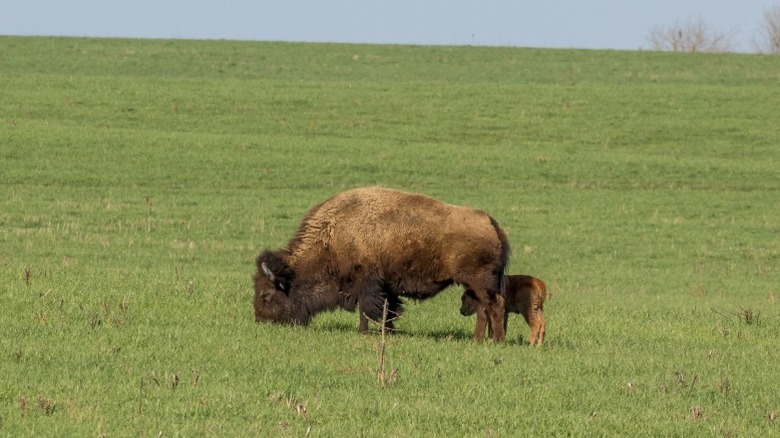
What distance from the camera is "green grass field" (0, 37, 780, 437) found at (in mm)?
8398

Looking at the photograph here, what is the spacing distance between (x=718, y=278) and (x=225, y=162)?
1553 centimetres

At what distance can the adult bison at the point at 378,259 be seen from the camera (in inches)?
476

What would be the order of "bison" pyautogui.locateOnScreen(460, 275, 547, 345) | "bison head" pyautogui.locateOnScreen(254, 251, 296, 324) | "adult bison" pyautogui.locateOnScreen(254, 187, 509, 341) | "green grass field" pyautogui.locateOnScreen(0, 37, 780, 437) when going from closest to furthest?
1. "green grass field" pyautogui.locateOnScreen(0, 37, 780, 437)
2. "adult bison" pyautogui.locateOnScreen(254, 187, 509, 341)
3. "bison" pyautogui.locateOnScreen(460, 275, 547, 345)
4. "bison head" pyautogui.locateOnScreen(254, 251, 296, 324)

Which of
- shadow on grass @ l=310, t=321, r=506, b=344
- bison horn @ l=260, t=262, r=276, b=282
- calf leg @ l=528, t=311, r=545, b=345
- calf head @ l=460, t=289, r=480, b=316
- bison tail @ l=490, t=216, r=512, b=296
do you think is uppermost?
bison tail @ l=490, t=216, r=512, b=296

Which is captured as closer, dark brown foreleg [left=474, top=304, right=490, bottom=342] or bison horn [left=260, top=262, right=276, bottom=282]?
dark brown foreleg [left=474, top=304, right=490, bottom=342]

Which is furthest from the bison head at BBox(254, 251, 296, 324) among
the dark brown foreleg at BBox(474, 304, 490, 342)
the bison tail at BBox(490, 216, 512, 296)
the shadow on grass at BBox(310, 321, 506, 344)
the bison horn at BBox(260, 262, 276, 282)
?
the bison tail at BBox(490, 216, 512, 296)

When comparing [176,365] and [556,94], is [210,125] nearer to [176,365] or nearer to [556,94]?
[556,94]

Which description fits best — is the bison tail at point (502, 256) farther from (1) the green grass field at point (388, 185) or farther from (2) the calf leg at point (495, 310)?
(1) the green grass field at point (388, 185)

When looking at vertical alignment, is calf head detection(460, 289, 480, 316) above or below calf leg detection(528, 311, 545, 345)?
above

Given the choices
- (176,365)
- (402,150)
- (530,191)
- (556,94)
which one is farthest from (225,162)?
(176,365)

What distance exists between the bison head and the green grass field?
437 mm

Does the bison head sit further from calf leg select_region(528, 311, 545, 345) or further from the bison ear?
calf leg select_region(528, 311, 545, 345)

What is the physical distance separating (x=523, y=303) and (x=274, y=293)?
2.74 metres

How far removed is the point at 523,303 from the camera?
40.7 feet
